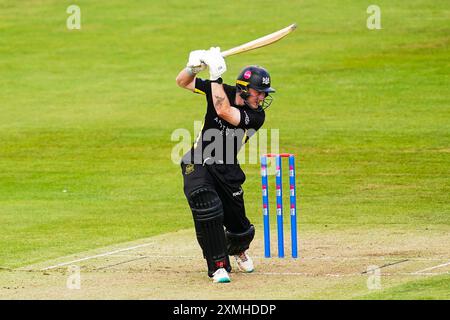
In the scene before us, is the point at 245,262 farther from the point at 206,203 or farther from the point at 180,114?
A: the point at 180,114

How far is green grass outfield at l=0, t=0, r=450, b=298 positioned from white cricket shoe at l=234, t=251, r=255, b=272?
6.55 ft

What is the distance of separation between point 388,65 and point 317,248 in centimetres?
1664

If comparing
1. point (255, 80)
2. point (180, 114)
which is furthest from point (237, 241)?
point (180, 114)

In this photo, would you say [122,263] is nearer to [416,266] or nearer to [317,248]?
[317,248]

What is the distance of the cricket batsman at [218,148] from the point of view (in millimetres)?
10422

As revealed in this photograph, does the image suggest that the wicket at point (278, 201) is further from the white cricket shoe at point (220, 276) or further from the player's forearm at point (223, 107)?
the white cricket shoe at point (220, 276)

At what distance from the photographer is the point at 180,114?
955 inches

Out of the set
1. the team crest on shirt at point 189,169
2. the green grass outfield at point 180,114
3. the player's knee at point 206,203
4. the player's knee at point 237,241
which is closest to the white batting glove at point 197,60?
the team crest on shirt at point 189,169

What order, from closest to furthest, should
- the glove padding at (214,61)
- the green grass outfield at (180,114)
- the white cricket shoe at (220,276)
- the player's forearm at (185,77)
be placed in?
the glove padding at (214,61)
the white cricket shoe at (220,276)
the player's forearm at (185,77)
the green grass outfield at (180,114)

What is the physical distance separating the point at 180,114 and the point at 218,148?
13697 mm

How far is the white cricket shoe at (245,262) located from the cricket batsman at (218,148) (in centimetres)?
27

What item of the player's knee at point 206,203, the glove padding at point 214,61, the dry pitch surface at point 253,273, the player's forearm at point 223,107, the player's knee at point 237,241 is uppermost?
the glove padding at point 214,61

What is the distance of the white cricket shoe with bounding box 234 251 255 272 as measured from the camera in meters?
10.9

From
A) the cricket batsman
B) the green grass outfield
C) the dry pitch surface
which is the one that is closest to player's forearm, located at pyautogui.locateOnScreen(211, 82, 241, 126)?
the cricket batsman
